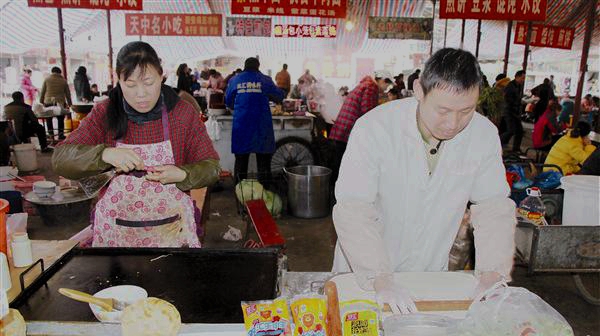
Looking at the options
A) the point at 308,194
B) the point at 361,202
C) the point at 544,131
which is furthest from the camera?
the point at 544,131

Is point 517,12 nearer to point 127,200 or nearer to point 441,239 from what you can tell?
point 441,239

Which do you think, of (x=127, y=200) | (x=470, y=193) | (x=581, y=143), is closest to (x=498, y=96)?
(x=581, y=143)

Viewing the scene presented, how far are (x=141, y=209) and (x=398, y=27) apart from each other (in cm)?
1246

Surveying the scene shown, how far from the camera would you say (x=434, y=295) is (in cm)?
146

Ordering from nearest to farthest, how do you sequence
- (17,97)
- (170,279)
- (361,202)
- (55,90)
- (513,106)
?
(170,279)
(361,202)
(17,97)
(513,106)
(55,90)

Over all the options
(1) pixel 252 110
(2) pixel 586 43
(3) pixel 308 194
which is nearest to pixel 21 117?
(1) pixel 252 110

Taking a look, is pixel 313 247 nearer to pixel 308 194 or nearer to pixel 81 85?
pixel 308 194

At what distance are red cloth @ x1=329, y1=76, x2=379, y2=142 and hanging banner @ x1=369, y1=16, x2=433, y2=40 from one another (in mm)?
7896

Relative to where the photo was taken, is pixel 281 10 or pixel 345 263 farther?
pixel 281 10

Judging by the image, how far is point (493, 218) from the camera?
5.27ft

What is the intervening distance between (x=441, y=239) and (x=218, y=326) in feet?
3.17

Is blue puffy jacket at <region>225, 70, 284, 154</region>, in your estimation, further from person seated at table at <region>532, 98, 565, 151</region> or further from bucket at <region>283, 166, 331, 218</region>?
person seated at table at <region>532, 98, 565, 151</region>

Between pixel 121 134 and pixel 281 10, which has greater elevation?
pixel 281 10

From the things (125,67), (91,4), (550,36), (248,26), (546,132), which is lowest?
(546,132)
